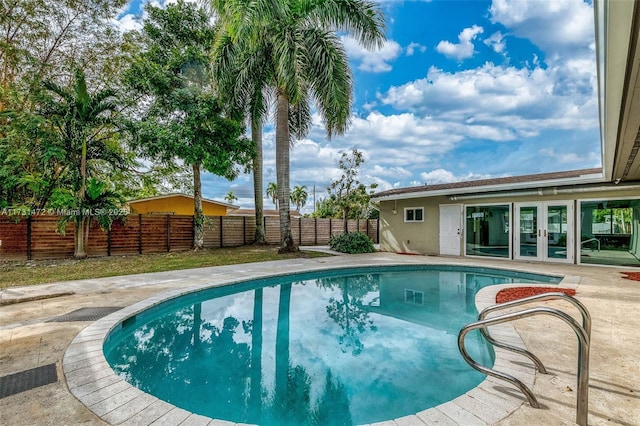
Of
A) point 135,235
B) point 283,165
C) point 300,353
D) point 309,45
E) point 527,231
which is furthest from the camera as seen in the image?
point 135,235

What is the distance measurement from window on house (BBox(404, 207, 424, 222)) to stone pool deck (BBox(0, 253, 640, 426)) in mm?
8216

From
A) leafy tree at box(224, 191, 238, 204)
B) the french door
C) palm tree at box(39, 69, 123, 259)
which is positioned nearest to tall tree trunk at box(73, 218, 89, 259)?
palm tree at box(39, 69, 123, 259)

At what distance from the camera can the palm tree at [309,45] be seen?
10211 millimetres

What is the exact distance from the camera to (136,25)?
13.6 metres

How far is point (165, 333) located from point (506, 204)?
11.9 metres

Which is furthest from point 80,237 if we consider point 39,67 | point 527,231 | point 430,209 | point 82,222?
point 527,231

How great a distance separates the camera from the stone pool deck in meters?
2.28

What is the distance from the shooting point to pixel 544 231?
1077 cm

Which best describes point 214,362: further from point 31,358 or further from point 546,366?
point 546,366

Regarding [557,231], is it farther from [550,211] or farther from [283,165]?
[283,165]

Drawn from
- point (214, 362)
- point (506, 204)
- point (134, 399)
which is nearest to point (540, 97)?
point (506, 204)

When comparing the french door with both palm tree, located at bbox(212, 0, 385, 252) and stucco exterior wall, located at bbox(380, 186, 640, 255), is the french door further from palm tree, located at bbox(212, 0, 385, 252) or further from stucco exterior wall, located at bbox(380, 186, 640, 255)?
palm tree, located at bbox(212, 0, 385, 252)

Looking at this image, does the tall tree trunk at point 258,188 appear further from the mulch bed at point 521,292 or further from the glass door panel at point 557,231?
the glass door panel at point 557,231

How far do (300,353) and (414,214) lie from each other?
11.4 meters
